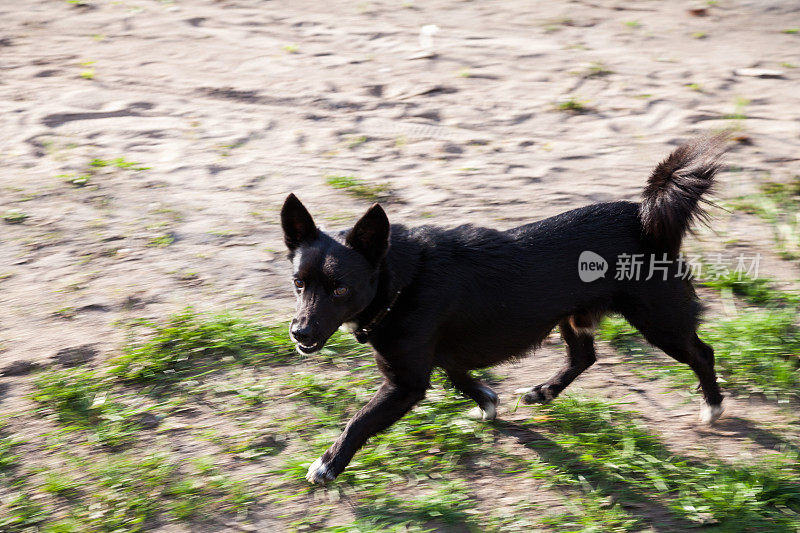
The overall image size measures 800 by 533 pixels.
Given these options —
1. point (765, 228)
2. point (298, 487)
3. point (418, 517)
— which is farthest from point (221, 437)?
point (765, 228)

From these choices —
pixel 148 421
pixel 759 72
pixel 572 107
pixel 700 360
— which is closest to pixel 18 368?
pixel 148 421

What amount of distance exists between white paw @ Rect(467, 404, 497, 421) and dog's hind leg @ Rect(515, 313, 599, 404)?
0.80 feet

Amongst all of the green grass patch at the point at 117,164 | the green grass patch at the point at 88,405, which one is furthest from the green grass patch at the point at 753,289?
the green grass patch at the point at 117,164

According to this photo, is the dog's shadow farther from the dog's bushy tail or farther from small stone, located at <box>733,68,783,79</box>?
small stone, located at <box>733,68,783,79</box>

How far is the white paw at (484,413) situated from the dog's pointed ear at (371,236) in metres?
1.00

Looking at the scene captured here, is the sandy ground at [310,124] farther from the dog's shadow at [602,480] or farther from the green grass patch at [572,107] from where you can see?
the dog's shadow at [602,480]

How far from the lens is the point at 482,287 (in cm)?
396

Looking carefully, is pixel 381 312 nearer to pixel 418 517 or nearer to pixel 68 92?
pixel 418 517

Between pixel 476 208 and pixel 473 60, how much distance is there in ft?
9.61

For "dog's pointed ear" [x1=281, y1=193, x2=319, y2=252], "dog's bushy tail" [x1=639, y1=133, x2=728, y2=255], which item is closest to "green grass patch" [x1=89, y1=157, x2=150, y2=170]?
"dog's pointed ear" [x1=281, y1=193, x2=319, y2=252]

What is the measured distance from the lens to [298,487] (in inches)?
148

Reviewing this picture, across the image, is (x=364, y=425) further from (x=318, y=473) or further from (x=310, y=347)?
(x=310, y=347)

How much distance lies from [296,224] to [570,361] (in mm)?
1595

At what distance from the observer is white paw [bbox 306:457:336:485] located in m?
3.69
